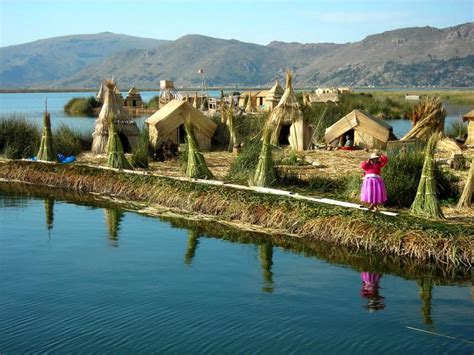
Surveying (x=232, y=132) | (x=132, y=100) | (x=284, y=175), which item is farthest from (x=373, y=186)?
(x=132, y=100)

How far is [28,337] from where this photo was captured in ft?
21.1

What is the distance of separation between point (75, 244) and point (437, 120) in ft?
36.7

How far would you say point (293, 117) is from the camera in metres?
18.6

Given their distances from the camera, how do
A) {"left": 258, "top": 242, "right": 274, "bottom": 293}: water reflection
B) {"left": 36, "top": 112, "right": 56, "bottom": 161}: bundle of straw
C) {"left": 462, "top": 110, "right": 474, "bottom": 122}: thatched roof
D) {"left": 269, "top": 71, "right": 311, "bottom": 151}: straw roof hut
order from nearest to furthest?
{"left": 258, "top": 242, "right": 274, "bottom": 293}: water reflection, {"left": 36, "top": 112, "right": 56, "bottom": 161}: bundle of straw, {"left": 269, "top": 71, "right": 311, "bottom": 151}: straw roof hut, {"left": 462, "top": 110, "right": 474, "bottom": 122}: thatched roof

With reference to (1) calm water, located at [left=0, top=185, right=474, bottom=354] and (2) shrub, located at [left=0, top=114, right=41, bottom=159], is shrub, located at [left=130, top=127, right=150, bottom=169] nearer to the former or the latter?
(2) shrub, located at [left=0, top=114, right=41, bottom=159]

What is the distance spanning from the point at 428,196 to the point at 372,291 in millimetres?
2574

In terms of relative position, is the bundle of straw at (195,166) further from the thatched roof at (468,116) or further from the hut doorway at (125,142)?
the thatched roof at (468,116)

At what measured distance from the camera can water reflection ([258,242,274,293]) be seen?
8000 mm

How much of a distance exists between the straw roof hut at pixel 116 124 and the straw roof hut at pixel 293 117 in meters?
3.69

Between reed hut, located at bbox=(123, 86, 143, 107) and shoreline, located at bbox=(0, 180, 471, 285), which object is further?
reed hut, located at bbox=(123, 86, 143, 107)

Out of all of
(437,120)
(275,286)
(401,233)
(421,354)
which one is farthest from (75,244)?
(437,120)

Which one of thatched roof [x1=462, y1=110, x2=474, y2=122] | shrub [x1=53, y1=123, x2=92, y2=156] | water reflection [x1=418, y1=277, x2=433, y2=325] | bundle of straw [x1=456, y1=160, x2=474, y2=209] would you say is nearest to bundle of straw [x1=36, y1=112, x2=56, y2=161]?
shrub [x1=53, y1=123, x2=92, y2=156]

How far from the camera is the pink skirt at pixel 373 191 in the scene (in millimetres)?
10086

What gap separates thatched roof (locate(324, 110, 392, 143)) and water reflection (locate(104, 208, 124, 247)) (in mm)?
8421
